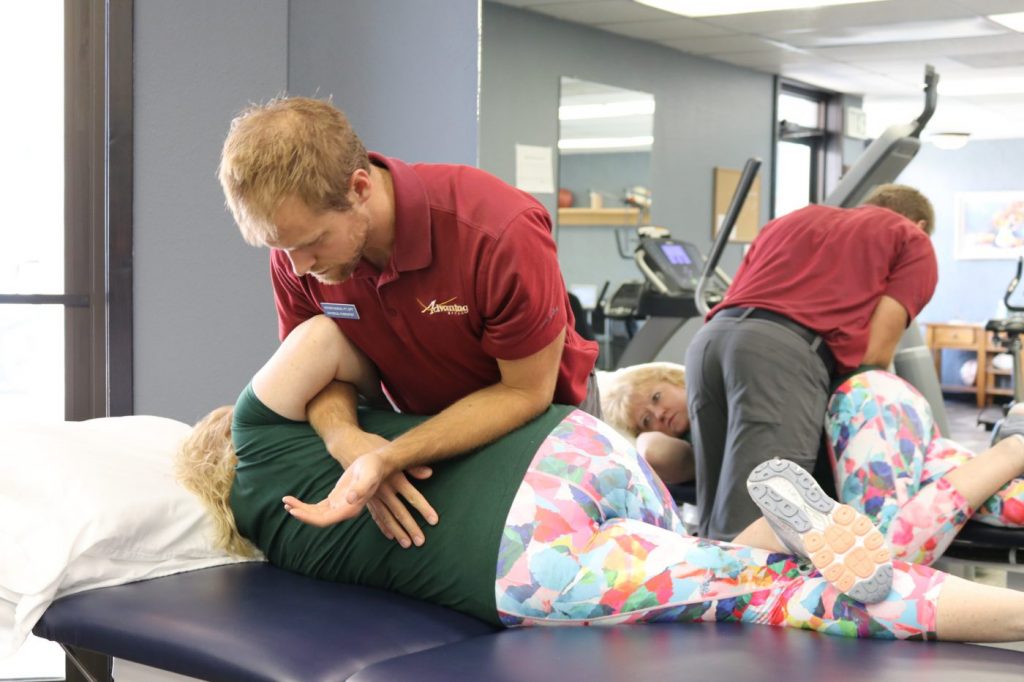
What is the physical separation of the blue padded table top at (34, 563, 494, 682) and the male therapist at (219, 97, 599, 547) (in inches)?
6.2

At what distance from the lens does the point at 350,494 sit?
173 centimetres

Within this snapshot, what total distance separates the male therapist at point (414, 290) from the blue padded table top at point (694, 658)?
31 centimetres

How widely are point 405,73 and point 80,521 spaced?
5.06 feet

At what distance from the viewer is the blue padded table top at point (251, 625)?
62.2 inches

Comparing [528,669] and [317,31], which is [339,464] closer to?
[528,669]

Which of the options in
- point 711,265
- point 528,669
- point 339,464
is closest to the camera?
point 528,669

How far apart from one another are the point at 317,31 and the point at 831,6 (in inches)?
167

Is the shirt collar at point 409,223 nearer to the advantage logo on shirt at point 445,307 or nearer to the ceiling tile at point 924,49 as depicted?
the advantage logo on shirt at point 445,307

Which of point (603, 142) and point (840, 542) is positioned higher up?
point (603, 142)

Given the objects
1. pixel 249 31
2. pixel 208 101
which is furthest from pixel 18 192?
pixel 249 31

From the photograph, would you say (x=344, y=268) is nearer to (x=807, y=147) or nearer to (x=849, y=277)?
(x=849, y=277)

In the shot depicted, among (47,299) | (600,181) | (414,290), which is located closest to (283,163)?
(414,290)

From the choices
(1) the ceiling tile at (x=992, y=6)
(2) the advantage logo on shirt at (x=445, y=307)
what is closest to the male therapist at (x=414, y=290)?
(2) the advantage logo on shirt at (x=445, y=307)

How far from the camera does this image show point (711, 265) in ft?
14.8
